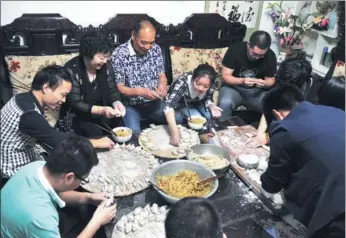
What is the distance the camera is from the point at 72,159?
1.45 meters

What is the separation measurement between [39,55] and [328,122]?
8.87 feet

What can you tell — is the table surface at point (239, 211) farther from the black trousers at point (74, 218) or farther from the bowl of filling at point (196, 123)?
the bowl of filling at point (196, 123)

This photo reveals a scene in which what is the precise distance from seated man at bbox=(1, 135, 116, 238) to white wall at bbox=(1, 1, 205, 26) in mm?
2152

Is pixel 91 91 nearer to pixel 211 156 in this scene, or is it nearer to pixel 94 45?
pixel 94 45

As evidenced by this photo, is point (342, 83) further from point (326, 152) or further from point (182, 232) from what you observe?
point (182, 232)

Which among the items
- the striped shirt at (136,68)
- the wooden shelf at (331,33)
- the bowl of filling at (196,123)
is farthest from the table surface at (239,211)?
the wooden shelf at (331,33)

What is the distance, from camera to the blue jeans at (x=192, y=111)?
284cm

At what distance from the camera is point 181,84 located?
2730mm

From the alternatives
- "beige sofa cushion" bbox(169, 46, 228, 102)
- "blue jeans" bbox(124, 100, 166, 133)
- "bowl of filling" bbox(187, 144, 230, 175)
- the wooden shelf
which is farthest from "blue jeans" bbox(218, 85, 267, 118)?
"bowl of filling" bbox(187, 144, 230, 175)

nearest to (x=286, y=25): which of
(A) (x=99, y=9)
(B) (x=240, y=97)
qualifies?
(B) (x=240, y=97)

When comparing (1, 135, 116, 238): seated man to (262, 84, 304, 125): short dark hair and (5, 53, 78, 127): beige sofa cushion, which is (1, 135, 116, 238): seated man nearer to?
(262, 84, 304, 125): short dark hair

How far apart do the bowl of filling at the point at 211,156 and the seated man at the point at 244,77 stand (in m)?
1.27

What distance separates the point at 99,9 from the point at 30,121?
6.09 feet

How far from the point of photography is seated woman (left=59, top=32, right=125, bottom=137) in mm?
2537
